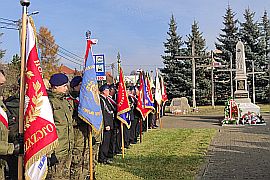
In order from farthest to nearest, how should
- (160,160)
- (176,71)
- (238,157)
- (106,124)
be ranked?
(176,71), (238,157), (160,160), (106,124)

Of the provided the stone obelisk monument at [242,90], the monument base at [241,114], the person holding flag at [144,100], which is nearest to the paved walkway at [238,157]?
the person holding flag at [144,100]

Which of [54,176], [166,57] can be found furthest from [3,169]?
[166,57]

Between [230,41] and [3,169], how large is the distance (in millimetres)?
41149

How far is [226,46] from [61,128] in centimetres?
4027

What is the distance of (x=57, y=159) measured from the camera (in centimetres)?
562

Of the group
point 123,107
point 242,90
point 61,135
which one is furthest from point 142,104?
point 242,90

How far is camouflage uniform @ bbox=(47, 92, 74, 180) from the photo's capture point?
568 cm

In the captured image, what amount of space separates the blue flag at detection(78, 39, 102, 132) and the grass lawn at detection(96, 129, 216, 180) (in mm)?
1544

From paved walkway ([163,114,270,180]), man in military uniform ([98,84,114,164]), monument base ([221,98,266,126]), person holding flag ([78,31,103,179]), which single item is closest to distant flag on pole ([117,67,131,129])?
man in military uniform ([98,84,114,164])

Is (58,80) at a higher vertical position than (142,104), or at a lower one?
higher

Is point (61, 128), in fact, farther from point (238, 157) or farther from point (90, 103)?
point (238, 157)

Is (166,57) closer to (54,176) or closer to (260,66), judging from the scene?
(260,66)

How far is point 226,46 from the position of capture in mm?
44188

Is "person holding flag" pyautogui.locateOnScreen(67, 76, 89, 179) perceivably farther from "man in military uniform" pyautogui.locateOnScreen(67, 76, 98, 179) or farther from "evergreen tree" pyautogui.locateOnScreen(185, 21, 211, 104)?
"evergreen tree" pyautogui.locateOnScreen(185, 21, 211, 104)
